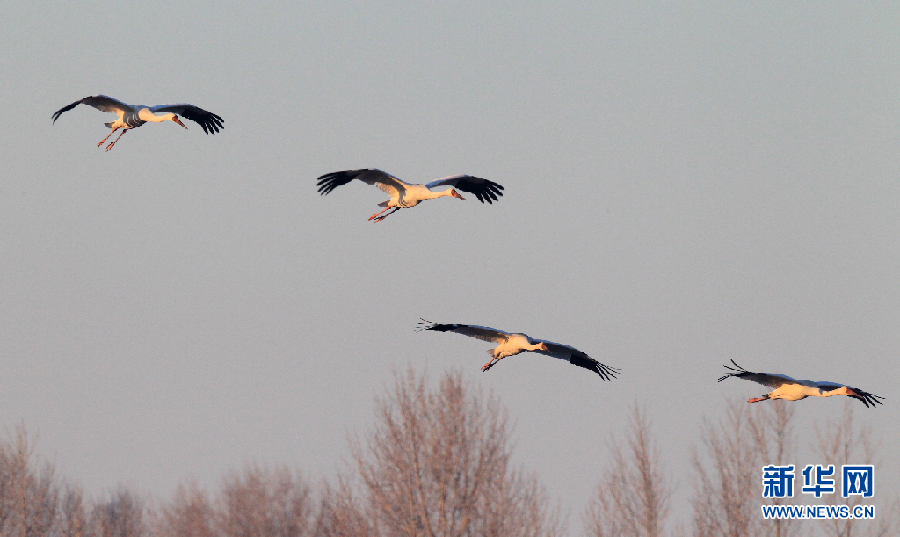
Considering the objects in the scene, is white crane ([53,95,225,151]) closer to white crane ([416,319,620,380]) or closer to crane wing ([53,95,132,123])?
crane wing ([53,95,132,123])

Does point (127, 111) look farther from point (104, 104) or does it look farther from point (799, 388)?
point (799, 388)

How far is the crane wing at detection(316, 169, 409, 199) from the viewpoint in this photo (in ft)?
77.5

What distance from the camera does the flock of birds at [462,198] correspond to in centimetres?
2333

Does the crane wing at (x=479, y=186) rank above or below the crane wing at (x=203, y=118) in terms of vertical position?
below

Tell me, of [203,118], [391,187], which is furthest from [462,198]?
[203,118]

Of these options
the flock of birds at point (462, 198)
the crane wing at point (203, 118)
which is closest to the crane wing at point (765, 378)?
the flock of birds at point (462, 198)

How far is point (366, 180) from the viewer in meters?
24.0

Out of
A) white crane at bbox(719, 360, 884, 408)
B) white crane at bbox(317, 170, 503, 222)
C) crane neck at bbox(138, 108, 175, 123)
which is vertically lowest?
white crane at bbox(719, 360, 884, 408)

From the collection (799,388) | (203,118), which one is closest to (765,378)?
(799,388)

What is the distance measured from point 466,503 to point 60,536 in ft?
89.5

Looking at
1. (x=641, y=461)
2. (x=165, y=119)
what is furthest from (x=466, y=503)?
(x=165, y=119)

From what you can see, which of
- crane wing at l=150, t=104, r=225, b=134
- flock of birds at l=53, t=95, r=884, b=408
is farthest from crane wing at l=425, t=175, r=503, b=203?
crane wing at l=150, t=104, r=225, b=134

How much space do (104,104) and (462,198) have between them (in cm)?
764

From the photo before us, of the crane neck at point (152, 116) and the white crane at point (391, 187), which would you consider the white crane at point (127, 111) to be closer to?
the crane neck at point (152, 116)
